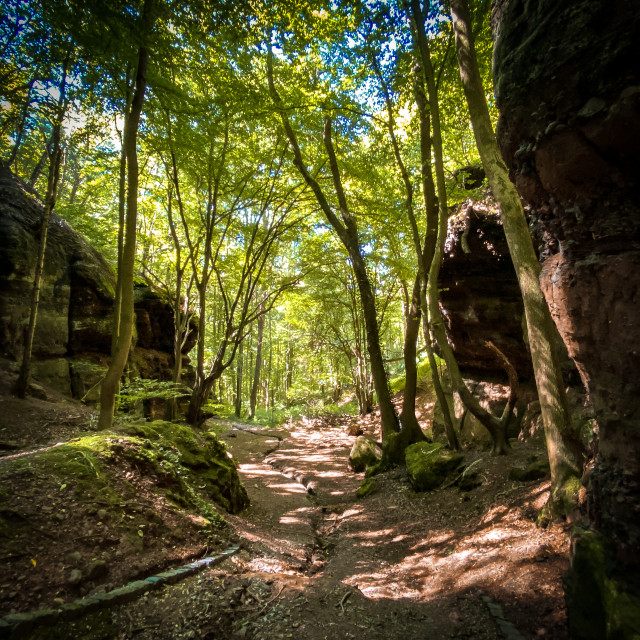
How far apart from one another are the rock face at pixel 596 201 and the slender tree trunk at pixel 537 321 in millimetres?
1481

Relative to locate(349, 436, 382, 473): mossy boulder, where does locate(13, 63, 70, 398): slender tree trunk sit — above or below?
above

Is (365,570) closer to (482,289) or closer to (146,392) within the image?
(146,392)

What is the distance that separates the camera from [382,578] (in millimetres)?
4148

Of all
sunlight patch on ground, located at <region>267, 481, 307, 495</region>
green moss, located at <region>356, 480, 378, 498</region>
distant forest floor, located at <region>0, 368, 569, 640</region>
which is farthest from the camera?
sunlight patch on ground, located at <region>267, 481, 307, 495</region>

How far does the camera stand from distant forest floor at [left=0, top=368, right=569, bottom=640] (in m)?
2.67

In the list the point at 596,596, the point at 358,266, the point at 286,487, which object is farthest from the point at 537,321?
the point at 286,487

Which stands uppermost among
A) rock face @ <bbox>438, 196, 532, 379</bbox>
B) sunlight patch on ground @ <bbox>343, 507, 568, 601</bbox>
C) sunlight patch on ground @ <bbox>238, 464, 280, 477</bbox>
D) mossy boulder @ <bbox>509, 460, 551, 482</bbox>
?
rock face @ <bbox>438, 196, 532, 379</bbox>

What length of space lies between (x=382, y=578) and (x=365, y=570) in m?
0.31

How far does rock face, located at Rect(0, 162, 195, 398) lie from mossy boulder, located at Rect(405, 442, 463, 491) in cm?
915

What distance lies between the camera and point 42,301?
966 cm

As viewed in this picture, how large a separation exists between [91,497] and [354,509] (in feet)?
17.0

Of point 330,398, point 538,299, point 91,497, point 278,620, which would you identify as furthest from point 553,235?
point 330,398

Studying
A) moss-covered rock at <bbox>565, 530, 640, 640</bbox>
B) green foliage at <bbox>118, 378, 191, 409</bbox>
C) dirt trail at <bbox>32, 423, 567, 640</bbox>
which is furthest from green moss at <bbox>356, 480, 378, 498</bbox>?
moss-covered rock at <bbox>565, 530, 640, 640</bbox>

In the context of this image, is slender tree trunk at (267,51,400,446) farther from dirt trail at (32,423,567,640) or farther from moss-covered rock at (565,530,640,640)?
moss-covered rock at (565,530,640,640)
